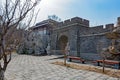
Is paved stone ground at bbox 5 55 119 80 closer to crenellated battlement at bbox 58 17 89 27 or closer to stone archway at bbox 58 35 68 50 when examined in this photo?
crenellated battlement at bbox 58 17 89 27

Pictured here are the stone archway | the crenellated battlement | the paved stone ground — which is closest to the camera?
the paved stone ground

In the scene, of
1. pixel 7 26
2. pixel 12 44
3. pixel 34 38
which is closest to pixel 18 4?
pixel 7 26

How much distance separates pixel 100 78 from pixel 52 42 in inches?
575

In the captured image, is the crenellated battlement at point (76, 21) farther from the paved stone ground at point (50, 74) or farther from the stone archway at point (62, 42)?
the paved stone ground at point (50, 74)

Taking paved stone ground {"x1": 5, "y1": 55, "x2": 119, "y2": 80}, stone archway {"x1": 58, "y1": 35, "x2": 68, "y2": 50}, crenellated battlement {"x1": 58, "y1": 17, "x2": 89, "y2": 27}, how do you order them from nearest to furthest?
paved stone ground {"x1": 5, "y1": 55, "x2": 119, "y2": 80}
crenellated battlement {"x1": 58, "y1": 17, "x2": 89, "y2": 27}
stone archway {"x1": 58, "y1": 35, "x2": 68, "y2": 50}

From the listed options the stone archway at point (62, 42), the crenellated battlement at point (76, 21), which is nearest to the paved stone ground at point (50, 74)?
the crenellated battlement at point (76, 21)

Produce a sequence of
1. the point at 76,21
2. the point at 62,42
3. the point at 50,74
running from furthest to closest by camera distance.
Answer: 1. the point at 62,42
2. the point at 76,21
3. the point at 50,74

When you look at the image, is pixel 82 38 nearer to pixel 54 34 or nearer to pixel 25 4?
pixel 54 34

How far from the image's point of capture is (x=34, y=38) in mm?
23312

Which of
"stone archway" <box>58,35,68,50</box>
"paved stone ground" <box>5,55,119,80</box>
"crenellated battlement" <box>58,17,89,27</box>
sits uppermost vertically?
"crenellated battlement" <box>58,17,89,27</box>

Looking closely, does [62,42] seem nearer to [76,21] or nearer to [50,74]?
[76,21]

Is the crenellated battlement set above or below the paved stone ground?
above

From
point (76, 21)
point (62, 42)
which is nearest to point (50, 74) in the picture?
point (76, 21)

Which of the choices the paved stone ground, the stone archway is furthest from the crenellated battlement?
the paved stone ground
